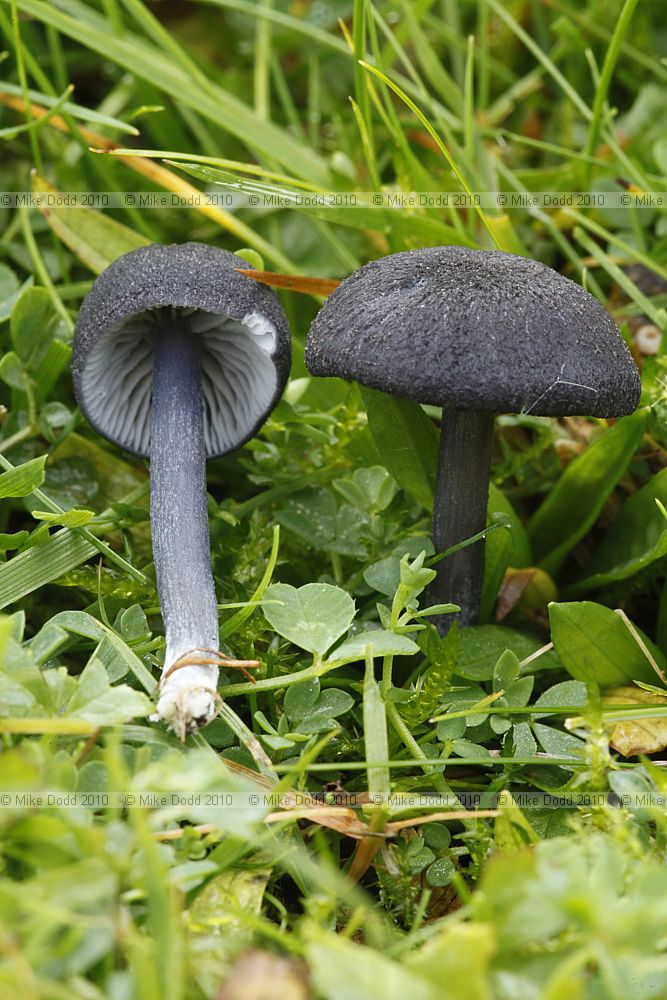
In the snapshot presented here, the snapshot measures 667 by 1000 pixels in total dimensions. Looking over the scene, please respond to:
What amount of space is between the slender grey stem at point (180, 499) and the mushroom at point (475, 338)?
1.04 ft

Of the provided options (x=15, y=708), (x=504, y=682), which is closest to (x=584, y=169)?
(x=504, y=682)

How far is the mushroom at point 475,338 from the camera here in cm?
138

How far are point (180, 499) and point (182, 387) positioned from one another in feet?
0.74

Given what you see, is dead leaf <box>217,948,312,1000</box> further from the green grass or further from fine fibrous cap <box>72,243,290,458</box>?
fine fibrous cap <box>72,243,290,458</box>

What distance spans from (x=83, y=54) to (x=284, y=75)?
0.63 meters

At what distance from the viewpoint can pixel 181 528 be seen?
1.65 m

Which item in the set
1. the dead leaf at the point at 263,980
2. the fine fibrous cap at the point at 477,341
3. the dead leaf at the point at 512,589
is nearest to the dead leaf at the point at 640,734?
the dead leaf at the point at 512,589

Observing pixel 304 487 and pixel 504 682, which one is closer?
pixel 504 682

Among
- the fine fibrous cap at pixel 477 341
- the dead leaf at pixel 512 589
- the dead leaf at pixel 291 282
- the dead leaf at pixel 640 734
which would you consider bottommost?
the dead leaf at pixel 640 734

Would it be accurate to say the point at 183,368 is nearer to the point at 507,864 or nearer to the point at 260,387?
the point at 260,387

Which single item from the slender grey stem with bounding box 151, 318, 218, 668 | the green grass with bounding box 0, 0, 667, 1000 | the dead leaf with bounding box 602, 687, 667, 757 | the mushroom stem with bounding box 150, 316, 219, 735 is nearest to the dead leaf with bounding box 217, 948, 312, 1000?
the green grass with bounding box 0, 0, 667, 1000

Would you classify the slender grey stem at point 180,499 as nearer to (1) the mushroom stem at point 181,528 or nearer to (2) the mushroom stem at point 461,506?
(1) the mushroom stem at point 181,528

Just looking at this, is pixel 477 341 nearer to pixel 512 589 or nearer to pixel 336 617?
pixel 336 617

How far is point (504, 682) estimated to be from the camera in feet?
5.03
